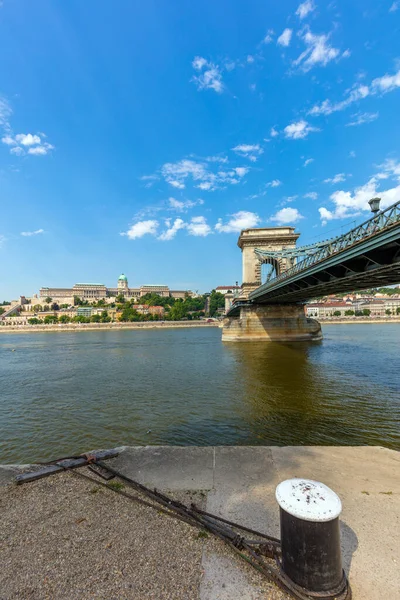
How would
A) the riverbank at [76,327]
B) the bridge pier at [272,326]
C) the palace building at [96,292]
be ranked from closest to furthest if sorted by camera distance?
the bridge pier at [272,326] → the riverbank at [76,327] → the palace building at [96,292]

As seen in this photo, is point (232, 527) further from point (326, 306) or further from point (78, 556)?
point (326, 306)

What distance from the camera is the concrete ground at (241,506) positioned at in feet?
8.21

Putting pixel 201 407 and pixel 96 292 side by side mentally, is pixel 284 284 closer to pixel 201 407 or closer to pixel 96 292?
pixel 201 407

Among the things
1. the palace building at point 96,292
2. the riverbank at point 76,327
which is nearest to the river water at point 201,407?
the riverbank at point 76,327

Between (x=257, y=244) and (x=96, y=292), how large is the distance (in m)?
156

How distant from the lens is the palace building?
17450cm

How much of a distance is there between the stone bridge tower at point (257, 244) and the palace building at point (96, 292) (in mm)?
142087

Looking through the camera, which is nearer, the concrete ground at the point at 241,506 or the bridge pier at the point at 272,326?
the concrete ground at the point at 241,506

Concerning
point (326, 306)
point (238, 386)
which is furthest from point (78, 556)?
point (326, 306)

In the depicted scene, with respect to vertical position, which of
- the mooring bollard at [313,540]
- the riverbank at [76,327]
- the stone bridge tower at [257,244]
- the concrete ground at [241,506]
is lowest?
the riverbank at [76,327]

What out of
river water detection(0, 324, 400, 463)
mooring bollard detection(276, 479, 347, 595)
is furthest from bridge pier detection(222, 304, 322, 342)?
mooring bollard detection(276, 479, 347, 595)

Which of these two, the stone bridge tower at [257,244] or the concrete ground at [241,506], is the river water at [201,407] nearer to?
the concrete ground at [241,506]

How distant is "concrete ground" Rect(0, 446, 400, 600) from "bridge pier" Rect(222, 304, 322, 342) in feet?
98.7

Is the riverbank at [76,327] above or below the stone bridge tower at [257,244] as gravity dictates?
below
